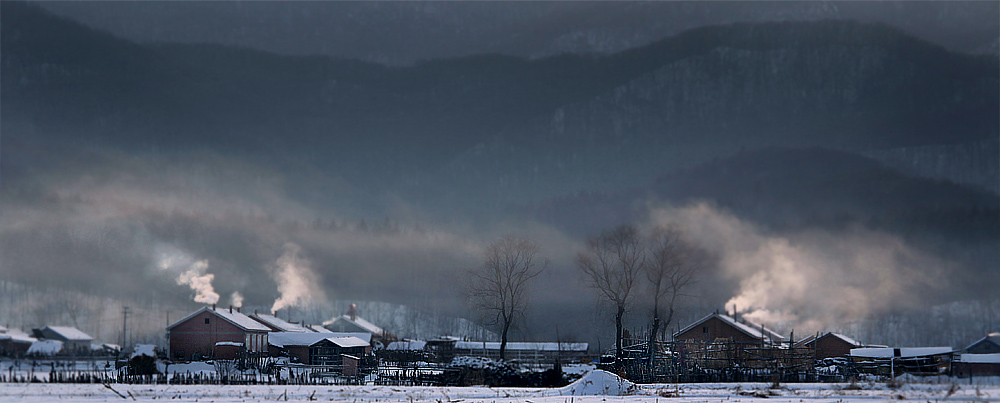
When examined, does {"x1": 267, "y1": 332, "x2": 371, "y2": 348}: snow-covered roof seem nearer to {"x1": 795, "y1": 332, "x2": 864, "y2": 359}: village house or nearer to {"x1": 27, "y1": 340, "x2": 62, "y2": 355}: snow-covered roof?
{"x1": 27, "y1": 340, "x2": 62, "y2": 355}: snow-covered roof

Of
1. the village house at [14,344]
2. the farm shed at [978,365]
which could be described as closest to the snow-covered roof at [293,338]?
the village house at [14,344]

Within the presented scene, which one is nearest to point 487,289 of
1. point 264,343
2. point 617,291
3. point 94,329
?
point 617,291

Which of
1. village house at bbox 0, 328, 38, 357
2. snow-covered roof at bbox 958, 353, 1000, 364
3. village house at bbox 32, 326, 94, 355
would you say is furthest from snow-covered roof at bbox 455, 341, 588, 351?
village house at bbox 32, 326, 94, 355

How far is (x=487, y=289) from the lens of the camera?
7981 cm

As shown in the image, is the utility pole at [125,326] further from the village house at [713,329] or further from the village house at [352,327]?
the village house at [713,329]

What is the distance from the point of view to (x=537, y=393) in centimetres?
3788

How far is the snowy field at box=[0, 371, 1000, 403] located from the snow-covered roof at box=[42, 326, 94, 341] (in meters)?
81.3

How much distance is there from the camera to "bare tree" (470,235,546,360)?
260 feet

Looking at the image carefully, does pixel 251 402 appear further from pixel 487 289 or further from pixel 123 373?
pixel 487 289

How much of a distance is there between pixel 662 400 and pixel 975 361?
39.4 metres

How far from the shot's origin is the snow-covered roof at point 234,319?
78.9 meters

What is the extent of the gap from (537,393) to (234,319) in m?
49.5

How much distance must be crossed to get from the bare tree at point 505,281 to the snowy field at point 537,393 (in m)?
38.0

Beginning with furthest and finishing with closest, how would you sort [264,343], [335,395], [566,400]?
[264,343]
[335,395]
[566,400]
